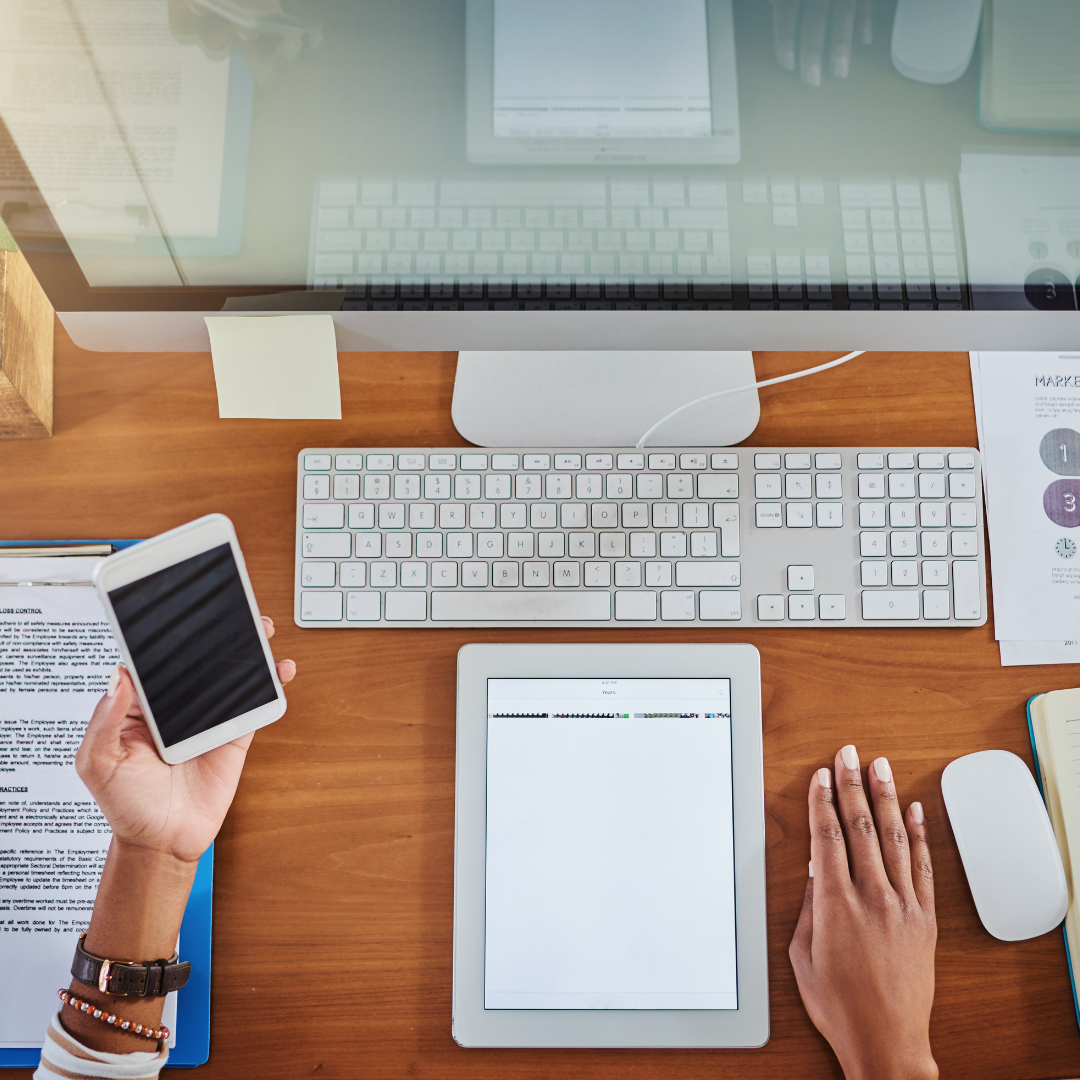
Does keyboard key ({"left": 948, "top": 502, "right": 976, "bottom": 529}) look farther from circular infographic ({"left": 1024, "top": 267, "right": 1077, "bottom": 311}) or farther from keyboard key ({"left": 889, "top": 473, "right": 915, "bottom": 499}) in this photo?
circular infographic ({"left": 1024, "top": 267, "right": 1077, "bottom": 311})

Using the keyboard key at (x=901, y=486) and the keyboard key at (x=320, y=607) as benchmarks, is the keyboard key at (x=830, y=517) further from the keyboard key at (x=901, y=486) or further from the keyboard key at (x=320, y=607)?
the keyboard key at (x=320, y=607)

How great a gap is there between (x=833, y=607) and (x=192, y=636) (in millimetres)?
498

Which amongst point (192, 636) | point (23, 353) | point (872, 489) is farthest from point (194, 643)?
point (872, 489)

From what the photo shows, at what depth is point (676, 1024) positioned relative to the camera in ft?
1.99

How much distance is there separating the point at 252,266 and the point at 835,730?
58 centimetres

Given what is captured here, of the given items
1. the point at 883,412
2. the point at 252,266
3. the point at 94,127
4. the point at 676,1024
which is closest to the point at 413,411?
the point at 252,266

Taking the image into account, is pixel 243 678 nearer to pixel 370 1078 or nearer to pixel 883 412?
pixel 370 1078

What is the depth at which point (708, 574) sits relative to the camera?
2.23 ft

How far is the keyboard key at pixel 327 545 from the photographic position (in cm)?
68

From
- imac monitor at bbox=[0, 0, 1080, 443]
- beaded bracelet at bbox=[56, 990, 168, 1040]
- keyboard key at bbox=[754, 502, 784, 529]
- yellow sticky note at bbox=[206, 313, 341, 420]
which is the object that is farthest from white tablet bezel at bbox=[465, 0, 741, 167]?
beaded bracelet at bbox=[56, 990, 168, 1040]

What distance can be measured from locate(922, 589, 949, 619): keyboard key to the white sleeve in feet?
2.23

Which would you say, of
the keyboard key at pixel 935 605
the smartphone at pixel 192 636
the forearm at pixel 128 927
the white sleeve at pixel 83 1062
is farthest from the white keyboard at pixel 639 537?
the white sleeve at pixel 83 1062

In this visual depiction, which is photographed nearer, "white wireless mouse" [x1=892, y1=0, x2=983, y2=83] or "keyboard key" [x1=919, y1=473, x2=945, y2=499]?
"white wireless mouse" [x1=892, y1=0, x2=983, y2=83]

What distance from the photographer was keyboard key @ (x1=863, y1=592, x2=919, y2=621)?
0.68 m
